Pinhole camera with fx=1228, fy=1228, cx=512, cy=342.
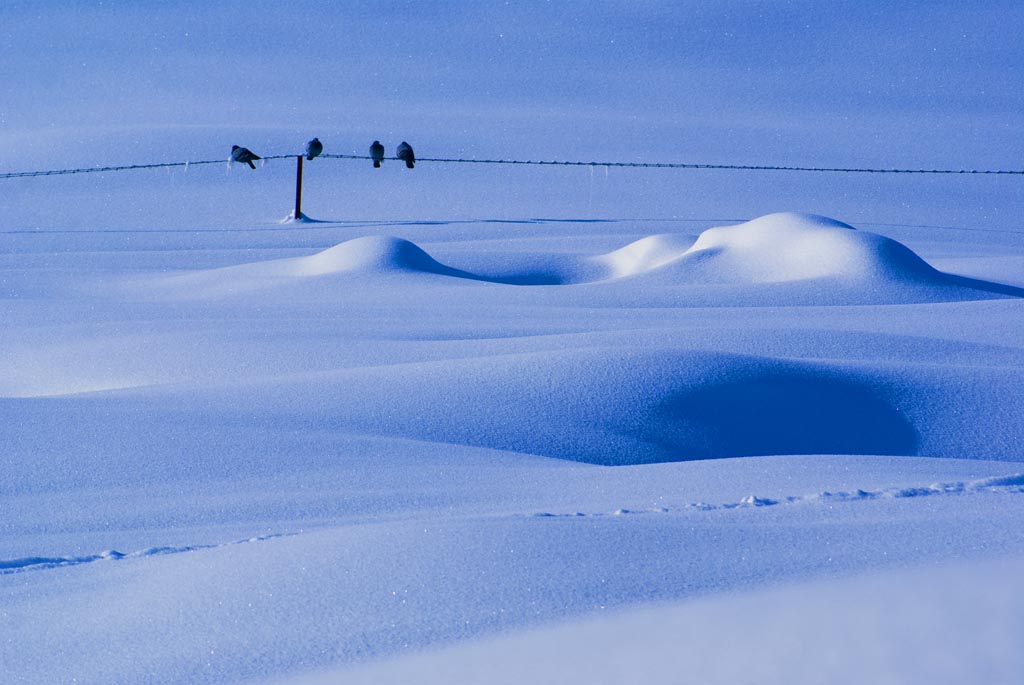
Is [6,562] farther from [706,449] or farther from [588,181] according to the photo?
[588,181]

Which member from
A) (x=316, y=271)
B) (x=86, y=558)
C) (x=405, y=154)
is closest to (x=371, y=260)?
(x=316, y=271)

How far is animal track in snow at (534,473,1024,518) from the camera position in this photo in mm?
2340

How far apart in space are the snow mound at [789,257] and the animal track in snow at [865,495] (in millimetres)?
4173

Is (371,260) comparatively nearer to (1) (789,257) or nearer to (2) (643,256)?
(2) (643,256)

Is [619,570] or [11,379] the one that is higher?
[619,570]

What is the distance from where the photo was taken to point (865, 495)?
2.37 m

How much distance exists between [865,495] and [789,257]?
4917 mm

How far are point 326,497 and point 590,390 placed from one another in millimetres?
1132

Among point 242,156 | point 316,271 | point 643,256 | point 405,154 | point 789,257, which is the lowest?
point 316,271

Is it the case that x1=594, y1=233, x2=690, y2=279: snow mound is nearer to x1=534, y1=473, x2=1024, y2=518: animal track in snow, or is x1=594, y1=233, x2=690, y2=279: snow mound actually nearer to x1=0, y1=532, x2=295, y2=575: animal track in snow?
x1=534, y1=473, x2=1024, y2=518: animal track in snow

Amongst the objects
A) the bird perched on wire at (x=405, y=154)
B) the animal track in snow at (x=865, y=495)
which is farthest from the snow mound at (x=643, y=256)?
the animal track in snow at (x=865, y=495)

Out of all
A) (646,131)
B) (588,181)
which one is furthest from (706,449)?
(646,131)

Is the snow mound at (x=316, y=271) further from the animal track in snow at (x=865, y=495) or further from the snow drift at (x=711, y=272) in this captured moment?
the animal track in snow at (x=865, y=495)

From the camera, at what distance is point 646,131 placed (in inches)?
691
